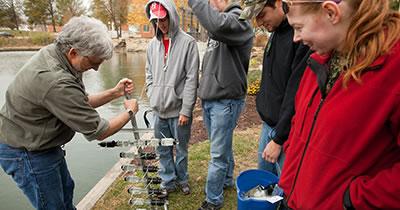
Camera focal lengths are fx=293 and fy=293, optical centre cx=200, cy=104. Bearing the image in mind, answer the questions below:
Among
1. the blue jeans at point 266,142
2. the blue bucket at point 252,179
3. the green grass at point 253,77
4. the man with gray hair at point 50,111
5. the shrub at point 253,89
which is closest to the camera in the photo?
the man with gray hair at point 50,111

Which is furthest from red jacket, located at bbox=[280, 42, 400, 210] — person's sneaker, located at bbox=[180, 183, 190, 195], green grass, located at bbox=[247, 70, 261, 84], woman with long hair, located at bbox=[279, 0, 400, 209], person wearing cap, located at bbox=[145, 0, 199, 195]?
green grass, located at bbox=[247, 70, 261, 84]

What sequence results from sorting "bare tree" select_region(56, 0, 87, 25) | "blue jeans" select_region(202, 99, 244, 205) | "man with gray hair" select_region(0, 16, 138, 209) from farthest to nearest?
"bare tree" select_region(56, 0, 87, 25)
"blue jeans" select_region(202, 99, 244, 205)
"man with gray hair" select_region(0, 16, 138, 209)

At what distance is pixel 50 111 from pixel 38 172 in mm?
509

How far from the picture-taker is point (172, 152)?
326cm

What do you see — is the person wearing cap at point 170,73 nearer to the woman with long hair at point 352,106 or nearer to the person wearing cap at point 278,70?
the person wearing cap at point 278,70

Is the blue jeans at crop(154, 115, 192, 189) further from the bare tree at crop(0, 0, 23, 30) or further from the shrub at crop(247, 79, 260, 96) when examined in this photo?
the bare tree at crop(0, 0, 23, 30)

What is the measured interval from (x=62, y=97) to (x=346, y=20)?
1.61m

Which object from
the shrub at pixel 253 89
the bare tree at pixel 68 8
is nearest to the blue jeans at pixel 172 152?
the shrub at pixel 253 89

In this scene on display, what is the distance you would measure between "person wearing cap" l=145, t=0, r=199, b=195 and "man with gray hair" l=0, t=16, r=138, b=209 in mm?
808

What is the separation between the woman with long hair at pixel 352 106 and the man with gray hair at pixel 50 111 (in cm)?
134

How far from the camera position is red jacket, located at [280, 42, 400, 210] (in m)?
1.04

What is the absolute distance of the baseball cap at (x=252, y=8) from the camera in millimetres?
2061

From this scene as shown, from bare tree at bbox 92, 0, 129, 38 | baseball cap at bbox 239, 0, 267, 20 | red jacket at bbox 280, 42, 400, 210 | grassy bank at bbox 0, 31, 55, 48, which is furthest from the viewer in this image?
bare tree at bbox 92, 0, 129, 38

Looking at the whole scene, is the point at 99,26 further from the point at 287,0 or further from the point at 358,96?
the point at 358,96
